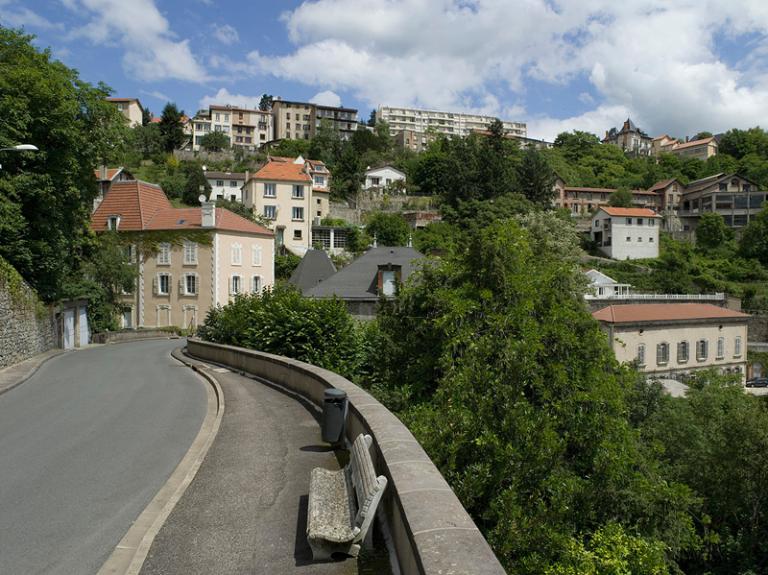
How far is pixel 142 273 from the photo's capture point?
50.8 m

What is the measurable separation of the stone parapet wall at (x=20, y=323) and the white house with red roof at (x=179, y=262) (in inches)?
708

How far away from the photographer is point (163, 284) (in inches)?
1998

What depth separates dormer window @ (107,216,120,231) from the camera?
2015 inches

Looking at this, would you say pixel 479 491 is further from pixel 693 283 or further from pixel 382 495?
pixel 693 283

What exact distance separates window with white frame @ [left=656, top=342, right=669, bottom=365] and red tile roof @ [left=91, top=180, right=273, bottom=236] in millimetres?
32516

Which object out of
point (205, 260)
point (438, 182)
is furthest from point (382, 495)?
point (438, 182)

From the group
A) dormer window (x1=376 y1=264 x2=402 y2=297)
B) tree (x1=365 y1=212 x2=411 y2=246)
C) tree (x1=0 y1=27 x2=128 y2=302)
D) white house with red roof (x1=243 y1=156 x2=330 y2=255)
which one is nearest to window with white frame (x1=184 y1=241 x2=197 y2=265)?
tree (x1=0 y1=27 x2=128 y2=302)

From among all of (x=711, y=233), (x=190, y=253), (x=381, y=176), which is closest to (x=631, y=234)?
(x=711, y=233)

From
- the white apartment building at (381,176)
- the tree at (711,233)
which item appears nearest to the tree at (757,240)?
the tree at (711,233)

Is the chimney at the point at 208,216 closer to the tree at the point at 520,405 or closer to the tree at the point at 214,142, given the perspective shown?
the tree at the point at 520,405

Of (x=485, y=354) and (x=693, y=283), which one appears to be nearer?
(x=485, y=354)

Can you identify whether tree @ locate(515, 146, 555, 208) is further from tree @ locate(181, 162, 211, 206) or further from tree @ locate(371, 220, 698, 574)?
tree @ locate(371, 220, 698, 574)

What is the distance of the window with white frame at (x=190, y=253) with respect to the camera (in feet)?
165

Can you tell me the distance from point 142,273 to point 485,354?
4320 centimetres
